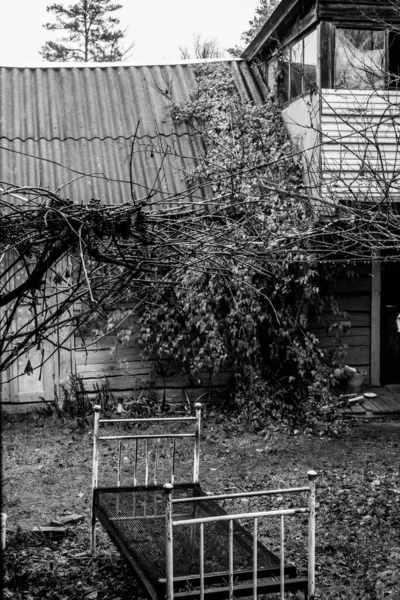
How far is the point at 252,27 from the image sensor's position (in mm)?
30172

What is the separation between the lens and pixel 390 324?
12.5 m

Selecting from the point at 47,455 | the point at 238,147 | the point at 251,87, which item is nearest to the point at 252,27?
the point at 251,87

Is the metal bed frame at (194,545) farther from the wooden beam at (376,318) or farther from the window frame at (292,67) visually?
the window frame at (292,67)

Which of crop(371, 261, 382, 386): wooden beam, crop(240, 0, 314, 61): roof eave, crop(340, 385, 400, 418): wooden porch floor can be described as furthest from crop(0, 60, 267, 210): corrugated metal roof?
crop(340, 385, 400, 418): wooden porch floor

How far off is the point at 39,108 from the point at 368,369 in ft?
21.4

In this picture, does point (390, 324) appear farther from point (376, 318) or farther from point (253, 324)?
point (253, 324)

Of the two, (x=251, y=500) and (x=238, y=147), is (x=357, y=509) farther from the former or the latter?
(x=238, y=147)

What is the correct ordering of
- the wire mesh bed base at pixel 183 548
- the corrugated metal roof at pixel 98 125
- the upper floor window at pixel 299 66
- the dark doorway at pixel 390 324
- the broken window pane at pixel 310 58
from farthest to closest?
the dark doorway at pixel 390 324 < the corrugated metal roof at pixel 98 125 < the upper floor window at pixel 299 66 < the broken window pane at pixel 310 58 < the wire mesh bed base at pixel 183 548

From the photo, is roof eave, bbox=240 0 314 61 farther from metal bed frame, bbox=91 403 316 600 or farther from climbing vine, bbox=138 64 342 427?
metal bed frame, bbox=91 403 316 600

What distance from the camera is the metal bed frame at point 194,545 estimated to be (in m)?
4.53

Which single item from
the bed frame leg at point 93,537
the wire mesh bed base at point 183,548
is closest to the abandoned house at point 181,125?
the bed frame leg at point 93,537

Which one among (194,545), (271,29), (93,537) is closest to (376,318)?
(271,29)

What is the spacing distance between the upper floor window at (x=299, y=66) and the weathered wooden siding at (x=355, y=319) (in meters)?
2.81

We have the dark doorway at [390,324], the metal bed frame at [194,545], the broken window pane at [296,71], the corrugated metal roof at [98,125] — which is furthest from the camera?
the dark doorway at [390,324]
